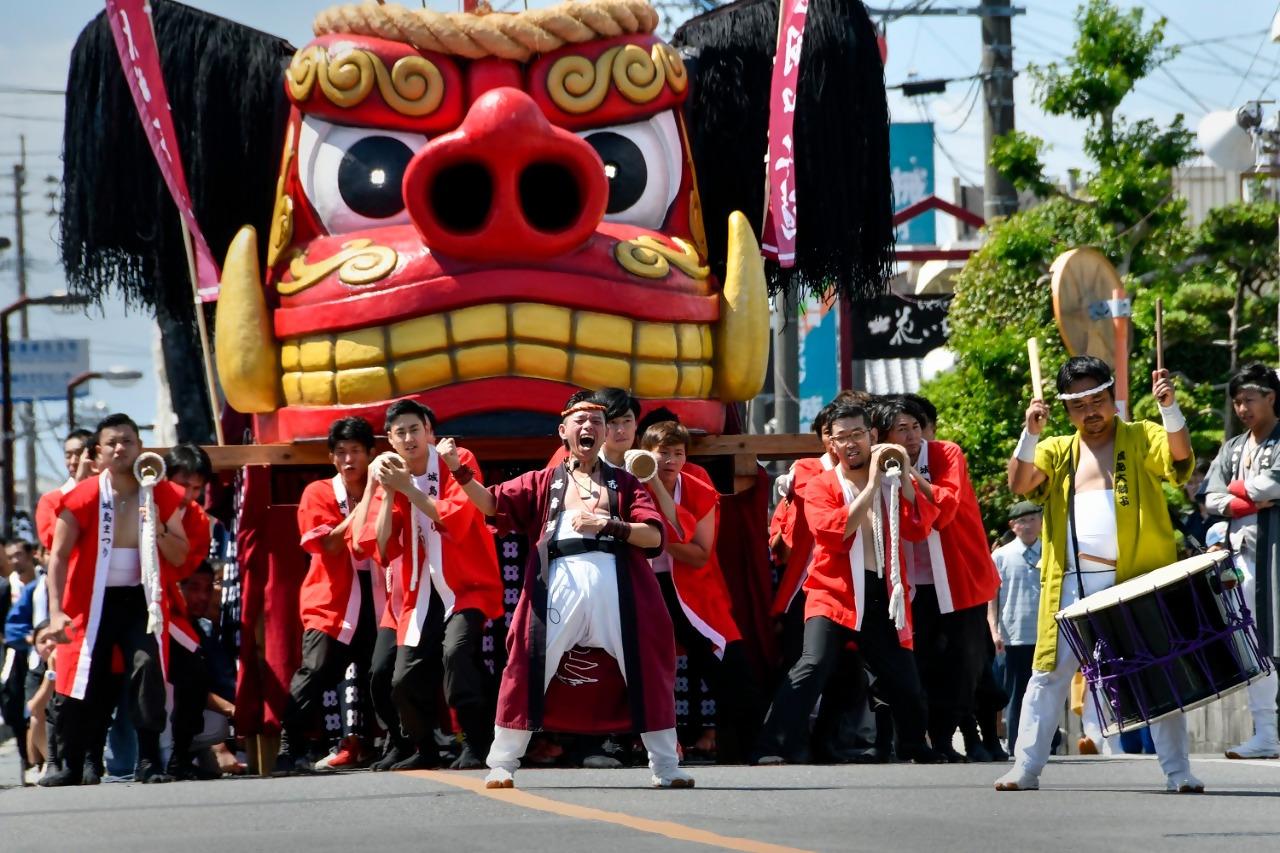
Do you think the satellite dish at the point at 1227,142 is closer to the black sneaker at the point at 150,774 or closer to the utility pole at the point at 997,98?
the utility pole at the point at 997,98

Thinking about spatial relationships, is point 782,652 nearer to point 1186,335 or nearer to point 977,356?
point 977,356

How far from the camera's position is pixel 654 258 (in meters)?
10.7

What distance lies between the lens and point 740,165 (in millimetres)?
12102

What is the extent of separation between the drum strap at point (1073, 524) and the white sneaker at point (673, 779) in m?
1.48

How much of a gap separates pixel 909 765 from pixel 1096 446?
6.01 ft

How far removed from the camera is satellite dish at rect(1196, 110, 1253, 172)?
53.0 feet

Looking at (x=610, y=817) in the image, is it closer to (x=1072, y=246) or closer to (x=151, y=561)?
(x=151, y=561)

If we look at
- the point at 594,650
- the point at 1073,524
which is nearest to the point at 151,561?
the point at 594,650

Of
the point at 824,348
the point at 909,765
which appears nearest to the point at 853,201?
the point at 909,765

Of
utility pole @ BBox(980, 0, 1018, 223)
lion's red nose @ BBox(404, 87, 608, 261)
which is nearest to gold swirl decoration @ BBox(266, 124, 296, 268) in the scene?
lion's red nose @ BBox(404, 87, 608, 261)

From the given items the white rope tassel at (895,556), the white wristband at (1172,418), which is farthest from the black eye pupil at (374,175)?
the white wristband at (1172,418)

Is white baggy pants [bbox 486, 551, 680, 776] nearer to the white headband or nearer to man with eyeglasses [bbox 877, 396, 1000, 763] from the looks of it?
the white headband

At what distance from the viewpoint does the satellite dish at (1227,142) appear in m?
16.1

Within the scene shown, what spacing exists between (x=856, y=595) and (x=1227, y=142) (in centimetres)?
739
